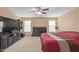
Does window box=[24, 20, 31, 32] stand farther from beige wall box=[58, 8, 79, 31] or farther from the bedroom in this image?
beige wall box=[58, 8, 79, 31]

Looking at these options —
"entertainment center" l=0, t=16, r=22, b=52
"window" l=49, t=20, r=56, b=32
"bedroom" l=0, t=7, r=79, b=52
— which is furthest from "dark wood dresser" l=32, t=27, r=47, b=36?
"entertainment center" l=0, t=16, r=22, b=52

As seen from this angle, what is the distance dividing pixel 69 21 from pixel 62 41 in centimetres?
39

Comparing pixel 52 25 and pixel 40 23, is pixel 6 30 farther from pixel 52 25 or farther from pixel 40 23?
pixel 52 25

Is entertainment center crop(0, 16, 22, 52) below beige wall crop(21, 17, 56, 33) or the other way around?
below

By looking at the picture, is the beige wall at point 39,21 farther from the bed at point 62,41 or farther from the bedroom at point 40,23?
the bed at point 62,41

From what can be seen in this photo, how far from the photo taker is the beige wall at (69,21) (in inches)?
72.5

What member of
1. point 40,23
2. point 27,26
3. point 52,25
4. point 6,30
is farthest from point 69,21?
point 6,30

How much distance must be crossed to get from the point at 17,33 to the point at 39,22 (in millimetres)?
502

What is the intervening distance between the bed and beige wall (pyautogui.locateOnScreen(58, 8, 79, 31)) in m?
0.09

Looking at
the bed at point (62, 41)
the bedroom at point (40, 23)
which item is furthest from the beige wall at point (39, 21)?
the bed at point (62, 41)

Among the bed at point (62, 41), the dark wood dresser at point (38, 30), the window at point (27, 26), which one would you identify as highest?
the window at point (27, 26)

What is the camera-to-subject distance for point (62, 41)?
6.59ft

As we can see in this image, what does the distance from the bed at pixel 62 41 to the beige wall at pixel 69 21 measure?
0.09 meters

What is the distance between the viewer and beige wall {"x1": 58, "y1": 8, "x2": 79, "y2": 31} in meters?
1.84
